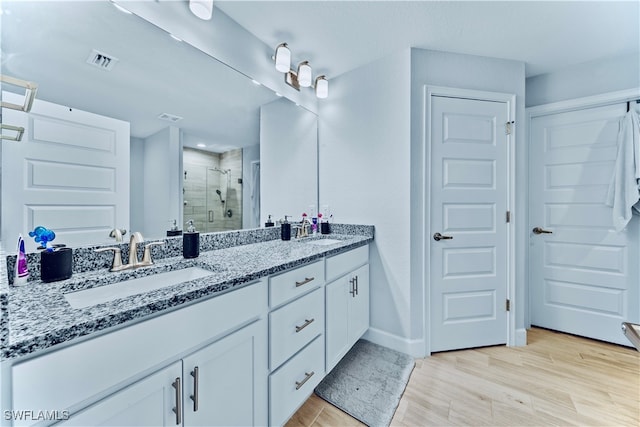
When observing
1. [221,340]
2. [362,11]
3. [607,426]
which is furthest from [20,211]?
[607,426]

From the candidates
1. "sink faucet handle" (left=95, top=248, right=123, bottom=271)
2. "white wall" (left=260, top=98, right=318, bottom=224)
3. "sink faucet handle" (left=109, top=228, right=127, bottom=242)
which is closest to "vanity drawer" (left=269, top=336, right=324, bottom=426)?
"sink faucet handle" (left=95, top=248, right=123, bottom=271)

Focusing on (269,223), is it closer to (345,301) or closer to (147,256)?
(345,301)

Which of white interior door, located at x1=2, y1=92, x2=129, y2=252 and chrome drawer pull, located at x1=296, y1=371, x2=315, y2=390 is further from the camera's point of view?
chrome drawer pull, located at x1=296, y1=371, x2=315, y2=390

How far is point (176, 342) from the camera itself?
788 millimetres

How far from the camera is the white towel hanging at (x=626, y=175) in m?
1.98

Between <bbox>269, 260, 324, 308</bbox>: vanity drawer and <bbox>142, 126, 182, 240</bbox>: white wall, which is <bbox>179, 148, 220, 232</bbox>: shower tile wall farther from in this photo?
<bbox>269, 260, 324, 308</bbox>: vanity drawer

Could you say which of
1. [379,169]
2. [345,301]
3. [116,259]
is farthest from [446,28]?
[116,259]

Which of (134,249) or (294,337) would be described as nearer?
(134,249)

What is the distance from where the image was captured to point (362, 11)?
1584 mm

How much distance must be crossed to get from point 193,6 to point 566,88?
118 inches

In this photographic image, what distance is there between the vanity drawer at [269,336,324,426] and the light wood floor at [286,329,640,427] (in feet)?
0.71

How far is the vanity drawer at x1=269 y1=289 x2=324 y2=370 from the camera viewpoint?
3.75 ft

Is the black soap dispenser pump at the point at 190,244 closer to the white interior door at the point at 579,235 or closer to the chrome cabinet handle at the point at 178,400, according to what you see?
the chrome cabinet handle at the point at 178,400

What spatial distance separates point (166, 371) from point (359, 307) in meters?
1.44
